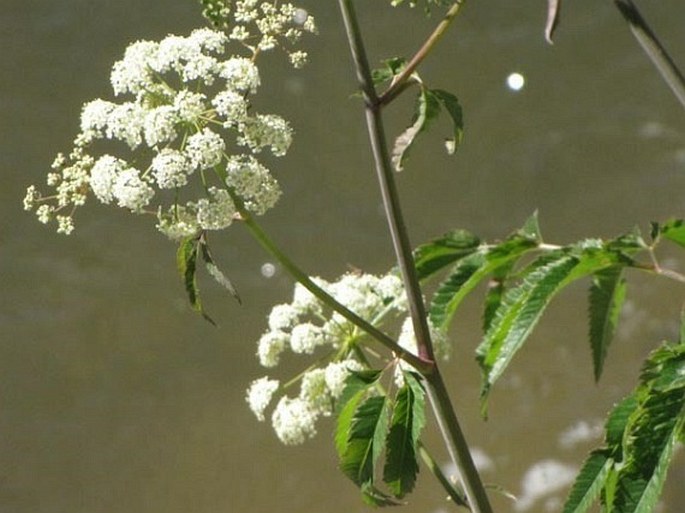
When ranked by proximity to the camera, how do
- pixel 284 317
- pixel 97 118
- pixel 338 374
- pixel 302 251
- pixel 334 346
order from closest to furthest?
pixel 97 118
pixel 338 374
pixel 334 346
pixel 284 317
pixel 302 251

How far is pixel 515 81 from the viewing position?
4414 millimetres

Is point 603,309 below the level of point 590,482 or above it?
above

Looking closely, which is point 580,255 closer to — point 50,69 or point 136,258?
point 136,258

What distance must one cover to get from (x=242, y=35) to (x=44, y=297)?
9.33 ft

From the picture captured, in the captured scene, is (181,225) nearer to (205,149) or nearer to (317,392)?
(205,149)

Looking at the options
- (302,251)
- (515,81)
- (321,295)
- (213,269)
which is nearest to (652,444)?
(321,295)

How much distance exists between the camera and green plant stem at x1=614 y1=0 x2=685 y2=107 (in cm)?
110

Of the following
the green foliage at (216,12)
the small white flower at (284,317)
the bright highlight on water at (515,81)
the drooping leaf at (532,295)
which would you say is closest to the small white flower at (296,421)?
the small white flower at (284,317)

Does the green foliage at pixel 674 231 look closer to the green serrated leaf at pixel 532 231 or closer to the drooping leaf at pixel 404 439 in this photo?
the green serrated leaf at pixel 532 231

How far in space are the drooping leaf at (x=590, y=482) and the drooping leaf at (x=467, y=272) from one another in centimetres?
21

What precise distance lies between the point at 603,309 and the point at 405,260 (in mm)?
256

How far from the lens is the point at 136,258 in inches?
159

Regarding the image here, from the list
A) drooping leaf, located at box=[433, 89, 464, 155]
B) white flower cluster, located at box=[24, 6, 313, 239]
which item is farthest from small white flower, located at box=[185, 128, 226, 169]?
drooping leaf, located at box=[433, 89, 464, 155]

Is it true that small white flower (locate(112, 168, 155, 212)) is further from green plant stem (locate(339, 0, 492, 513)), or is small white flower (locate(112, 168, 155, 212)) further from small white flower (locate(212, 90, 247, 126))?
green plant stem (locate(339, 0, 492, 513))
